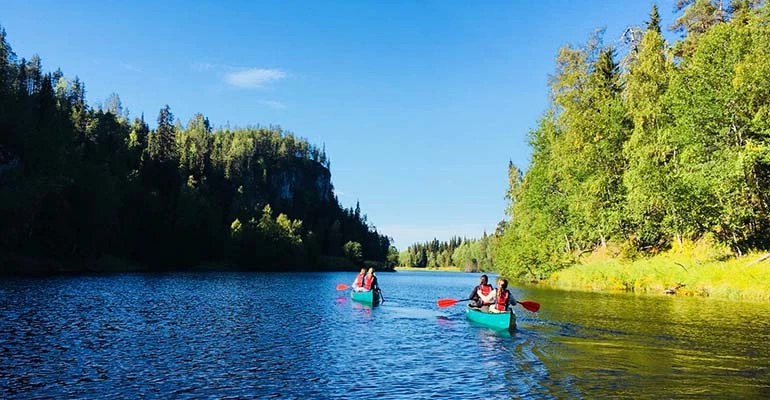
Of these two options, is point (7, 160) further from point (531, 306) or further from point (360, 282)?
point (531, 306)

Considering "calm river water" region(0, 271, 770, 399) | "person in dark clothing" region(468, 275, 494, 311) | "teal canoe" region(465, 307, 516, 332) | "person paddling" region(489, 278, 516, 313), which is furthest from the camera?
"person in dark clothing" region(468, 275, 494, 311)

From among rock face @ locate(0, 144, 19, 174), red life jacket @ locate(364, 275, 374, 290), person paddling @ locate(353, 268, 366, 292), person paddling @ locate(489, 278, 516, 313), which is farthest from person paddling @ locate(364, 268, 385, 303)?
rock face @ locate(0, 144, 19, 174)

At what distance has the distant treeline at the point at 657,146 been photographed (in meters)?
39.4

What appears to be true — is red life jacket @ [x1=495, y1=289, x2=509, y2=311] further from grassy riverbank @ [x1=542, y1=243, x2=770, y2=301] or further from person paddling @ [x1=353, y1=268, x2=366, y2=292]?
grassy riverbank @ [x1=542, y1=243, x2=770, y2=301]

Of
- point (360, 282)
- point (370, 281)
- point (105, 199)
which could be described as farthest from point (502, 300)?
point (105, 199)

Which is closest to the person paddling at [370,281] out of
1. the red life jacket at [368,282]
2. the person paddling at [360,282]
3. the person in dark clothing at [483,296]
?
the red life jacket at [368,282]

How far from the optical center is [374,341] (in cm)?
2255

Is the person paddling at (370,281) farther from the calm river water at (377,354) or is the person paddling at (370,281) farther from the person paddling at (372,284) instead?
the calm river water at (377,354)

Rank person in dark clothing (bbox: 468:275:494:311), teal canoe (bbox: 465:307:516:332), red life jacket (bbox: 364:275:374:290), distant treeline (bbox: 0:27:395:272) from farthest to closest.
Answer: distant treeline (bbox: 0:27:395:272) → red life jacket (bbox: 364:275:374:290) → person in dark clothing (bbox: 468:275:494:311) → teal canoe (bbox: 465:307:516:332)

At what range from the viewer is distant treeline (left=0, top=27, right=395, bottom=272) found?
75.0 meters

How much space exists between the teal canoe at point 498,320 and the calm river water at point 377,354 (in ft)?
1.90

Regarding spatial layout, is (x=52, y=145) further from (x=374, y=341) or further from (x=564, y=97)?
(x=374, y=341)

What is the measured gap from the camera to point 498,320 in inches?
1006

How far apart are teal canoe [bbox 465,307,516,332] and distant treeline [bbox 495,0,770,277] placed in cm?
2153
